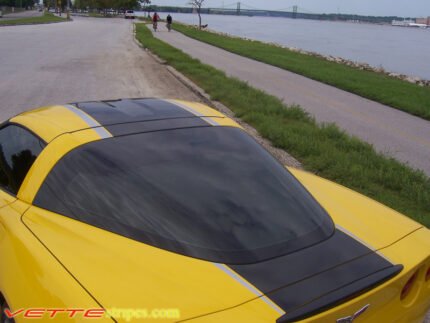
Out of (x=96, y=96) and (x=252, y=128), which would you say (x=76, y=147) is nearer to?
(x=252, y=128)

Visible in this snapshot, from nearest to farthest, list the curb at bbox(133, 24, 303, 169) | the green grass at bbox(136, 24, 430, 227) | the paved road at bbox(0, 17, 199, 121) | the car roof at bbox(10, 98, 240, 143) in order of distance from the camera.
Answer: the car roof at bbox(10, 98, 240, 143), the green grass at bbox(136, 24, 430, 227), the curb at bbox(133, 24, 303, 169), the paved road at bbox(0, 17, 199, 121)

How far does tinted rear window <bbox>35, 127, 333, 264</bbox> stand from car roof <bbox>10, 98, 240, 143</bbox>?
4.3 inches

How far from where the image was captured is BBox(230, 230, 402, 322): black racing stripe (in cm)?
165

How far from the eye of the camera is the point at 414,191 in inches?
210

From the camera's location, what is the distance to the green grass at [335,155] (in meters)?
5.23

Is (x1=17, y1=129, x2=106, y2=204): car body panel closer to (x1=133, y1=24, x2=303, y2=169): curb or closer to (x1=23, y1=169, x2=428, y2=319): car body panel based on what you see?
(x1=23, y1=169, x2=428, y2=319): car body panel

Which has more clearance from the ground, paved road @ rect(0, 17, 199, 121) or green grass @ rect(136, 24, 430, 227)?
paved road @ rect(0, 17, 199, 121)

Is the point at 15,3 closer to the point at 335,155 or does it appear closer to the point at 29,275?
the point at 335,155

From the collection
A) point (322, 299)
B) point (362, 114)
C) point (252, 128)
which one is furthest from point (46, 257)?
point (362, 114)

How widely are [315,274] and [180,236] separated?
0.55m

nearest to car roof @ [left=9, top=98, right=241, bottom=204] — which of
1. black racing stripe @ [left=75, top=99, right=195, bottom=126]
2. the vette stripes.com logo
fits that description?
black racing stripe @ [left=75, top=99, right=195, bottom=126]

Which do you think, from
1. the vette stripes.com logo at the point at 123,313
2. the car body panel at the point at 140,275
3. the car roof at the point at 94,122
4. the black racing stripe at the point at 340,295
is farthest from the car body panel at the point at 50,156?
the black racing stripe at the point at 340,295

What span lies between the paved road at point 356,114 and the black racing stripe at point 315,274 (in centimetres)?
538

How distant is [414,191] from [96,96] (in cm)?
751
